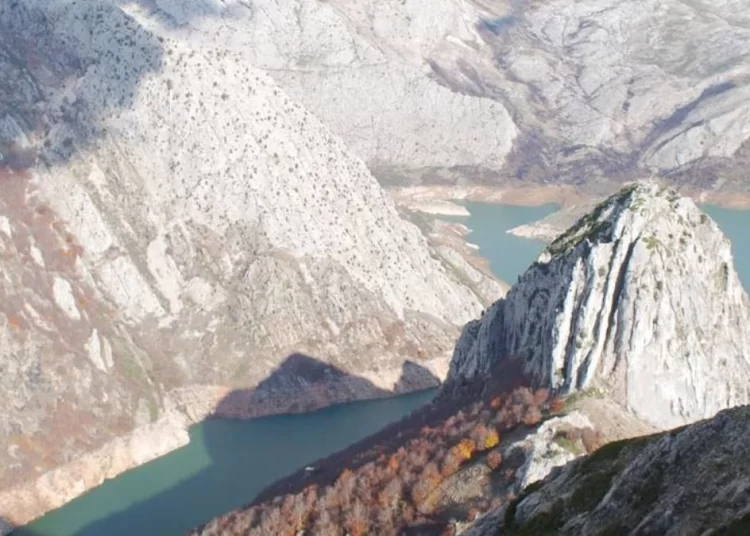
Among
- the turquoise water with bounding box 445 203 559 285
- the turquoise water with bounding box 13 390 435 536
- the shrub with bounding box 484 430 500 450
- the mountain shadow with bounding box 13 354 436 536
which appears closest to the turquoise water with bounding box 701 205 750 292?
the turquoise water with bounding box 445 203 559 285

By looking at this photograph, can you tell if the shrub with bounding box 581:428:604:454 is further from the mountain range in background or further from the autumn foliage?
the mountain range in background

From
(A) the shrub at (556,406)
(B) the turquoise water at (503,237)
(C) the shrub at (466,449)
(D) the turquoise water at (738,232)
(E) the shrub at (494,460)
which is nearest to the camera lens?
(E) the shrub at (494,460)

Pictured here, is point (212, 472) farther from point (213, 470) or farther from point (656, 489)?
point (656, 489)

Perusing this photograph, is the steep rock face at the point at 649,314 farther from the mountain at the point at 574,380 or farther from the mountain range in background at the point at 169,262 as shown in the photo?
the mountain range in background at the point at 169,262

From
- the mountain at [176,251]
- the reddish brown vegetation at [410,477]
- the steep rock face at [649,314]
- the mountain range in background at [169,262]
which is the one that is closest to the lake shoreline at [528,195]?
the mountain range in background at [169,262]

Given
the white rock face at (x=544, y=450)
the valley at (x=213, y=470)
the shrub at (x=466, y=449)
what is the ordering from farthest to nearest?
the valley at (x=213, y=470) < the shrub at (x=466, y=449) < the white rock face at (x=544, y=450)

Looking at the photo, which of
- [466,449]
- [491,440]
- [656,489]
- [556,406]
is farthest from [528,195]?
[656,489]

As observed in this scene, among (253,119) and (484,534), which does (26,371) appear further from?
→ (484,534)
